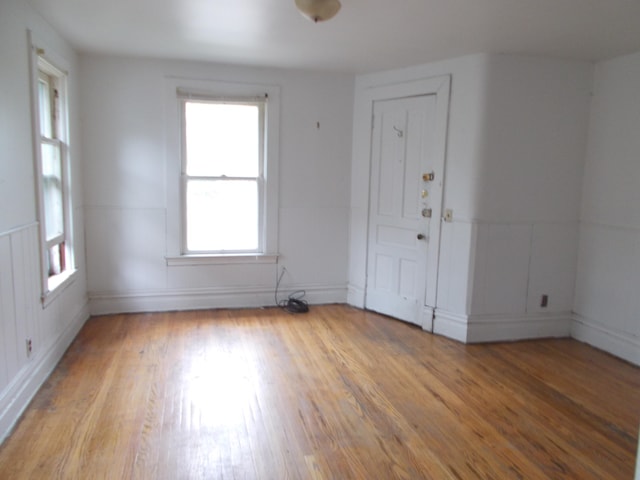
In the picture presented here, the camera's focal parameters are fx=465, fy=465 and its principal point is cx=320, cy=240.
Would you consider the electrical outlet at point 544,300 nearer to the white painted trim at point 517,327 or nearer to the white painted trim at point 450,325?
the white painted trim at point 517,327

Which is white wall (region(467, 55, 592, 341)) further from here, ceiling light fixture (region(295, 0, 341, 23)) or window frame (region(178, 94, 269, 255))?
window frame (region(178, 94, 269, 255))

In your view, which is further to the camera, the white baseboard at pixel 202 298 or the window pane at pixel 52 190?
the white baseboard at pixel 202 298

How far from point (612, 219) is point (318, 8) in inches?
114

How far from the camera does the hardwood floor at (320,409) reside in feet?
7.38

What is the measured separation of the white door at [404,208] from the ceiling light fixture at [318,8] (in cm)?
171

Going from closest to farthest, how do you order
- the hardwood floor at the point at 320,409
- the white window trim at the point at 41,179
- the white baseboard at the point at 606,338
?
1. the hardwood floor at the point at 320,409
2. the white window trim at the point at 41,179
3. the white baseboard at the point at 606,338

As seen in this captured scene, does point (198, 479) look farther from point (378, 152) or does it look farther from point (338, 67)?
point (338, 67)

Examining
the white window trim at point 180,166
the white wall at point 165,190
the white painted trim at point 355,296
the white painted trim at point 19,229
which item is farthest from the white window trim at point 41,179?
the white painted trim at point 355,296

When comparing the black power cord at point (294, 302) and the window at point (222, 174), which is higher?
the window at point (222, 174)

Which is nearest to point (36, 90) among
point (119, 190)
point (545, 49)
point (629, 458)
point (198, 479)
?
point (119, 190)

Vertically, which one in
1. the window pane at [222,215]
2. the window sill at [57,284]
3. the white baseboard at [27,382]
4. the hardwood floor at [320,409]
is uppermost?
the window pane at [222,215]

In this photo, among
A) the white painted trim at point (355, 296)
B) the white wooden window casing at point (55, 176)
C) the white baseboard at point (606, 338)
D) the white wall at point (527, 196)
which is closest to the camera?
the white wooden window casing at point (55, 176)

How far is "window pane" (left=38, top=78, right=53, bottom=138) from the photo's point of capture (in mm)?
3352

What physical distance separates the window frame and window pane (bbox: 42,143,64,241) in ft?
3.56
